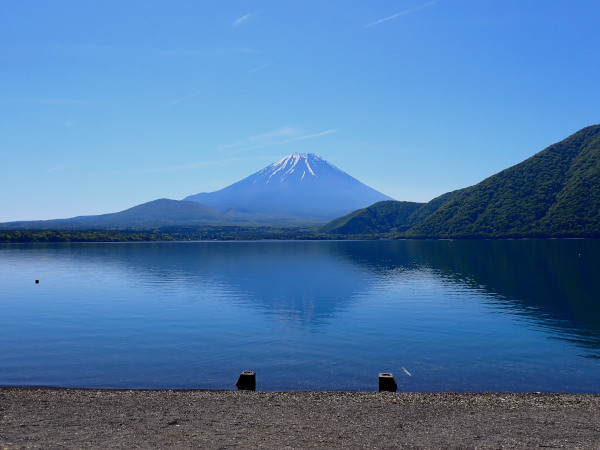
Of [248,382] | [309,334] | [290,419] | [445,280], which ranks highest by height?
[290,419]

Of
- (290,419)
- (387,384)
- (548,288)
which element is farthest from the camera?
(548,288)

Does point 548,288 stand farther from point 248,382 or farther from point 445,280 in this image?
point 248,382

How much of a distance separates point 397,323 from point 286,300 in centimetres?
1962

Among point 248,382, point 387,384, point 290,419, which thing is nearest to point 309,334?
point 248,382

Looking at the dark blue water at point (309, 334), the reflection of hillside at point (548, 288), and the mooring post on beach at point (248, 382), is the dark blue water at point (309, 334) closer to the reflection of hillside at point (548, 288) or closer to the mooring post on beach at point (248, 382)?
the reflection of hillside at point (548, 288)

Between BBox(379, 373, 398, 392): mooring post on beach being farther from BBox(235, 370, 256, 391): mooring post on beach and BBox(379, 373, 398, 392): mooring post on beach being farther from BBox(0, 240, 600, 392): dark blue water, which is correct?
BBox(235, 370, 256, 391): mooring post on beach

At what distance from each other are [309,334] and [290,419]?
20224 millimetres

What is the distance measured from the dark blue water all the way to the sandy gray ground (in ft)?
10.2

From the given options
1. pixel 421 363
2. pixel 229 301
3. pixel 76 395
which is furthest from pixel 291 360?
pixel 229 301

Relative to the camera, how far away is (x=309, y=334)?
3809 centimetres

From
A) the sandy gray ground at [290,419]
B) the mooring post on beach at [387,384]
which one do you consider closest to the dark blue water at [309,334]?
the mooring post on beach at [387,384]

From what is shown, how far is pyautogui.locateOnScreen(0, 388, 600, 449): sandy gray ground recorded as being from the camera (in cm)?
1530

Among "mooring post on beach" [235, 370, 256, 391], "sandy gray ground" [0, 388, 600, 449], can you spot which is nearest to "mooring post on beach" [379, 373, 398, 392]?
"sandy gray ground" [0, 388, 600, 449]

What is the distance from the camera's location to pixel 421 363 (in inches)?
1129
